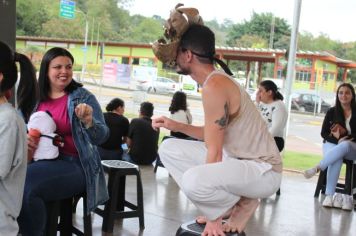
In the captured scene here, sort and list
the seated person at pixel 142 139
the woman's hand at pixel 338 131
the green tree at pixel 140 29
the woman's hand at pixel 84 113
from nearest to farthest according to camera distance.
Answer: the woman's hand at pixel 84 113, the woman's hand at pixel 338 131, the seated person at pixel 142 139, the green tree at pixel 140 29

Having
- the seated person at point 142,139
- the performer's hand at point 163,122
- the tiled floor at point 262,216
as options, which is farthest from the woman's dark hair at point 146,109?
the performer's hand at point 163,122

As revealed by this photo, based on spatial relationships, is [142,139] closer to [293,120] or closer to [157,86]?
[157,86]

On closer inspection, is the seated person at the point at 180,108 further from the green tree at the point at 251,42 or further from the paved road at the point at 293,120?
the green tree at the point at 251,42

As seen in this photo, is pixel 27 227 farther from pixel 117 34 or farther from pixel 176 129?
pixel 117 34

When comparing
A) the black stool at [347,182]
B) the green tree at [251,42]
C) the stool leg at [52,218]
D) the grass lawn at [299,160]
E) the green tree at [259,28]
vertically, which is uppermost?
the green tree at [259,28]

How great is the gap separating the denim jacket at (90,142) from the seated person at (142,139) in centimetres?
281

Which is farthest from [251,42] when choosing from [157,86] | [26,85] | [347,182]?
[26,85]

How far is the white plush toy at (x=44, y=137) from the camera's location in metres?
2.51

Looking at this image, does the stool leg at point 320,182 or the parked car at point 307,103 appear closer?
the stool leg at point 320,182

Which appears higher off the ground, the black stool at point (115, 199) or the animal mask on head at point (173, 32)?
the animal mask on head at point (173, 32)

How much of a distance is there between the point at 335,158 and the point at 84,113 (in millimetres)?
3242

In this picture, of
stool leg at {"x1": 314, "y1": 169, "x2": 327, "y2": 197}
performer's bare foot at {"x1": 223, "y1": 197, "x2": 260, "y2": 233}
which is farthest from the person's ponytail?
stool leg at {"x1": 314, "y1": 169, "x2": 327, "y2": 197}

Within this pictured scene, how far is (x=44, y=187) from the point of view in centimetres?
243

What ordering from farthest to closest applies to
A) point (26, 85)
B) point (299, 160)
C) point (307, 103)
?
point (307, 103) < point (299, 160) < point (26, 85)
